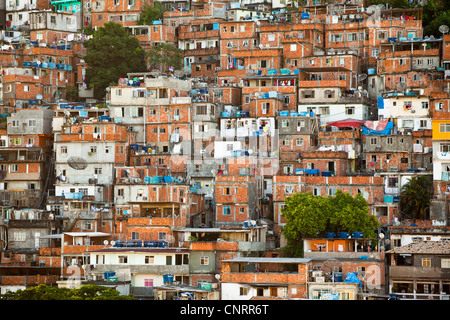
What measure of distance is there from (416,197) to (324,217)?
20.1 ft

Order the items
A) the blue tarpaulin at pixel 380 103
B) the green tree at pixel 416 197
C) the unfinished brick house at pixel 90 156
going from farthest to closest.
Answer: the blue tarpaulin at pixel 380 103
the unfinished brick house at pixel 90 156
the green tree at pixel 416 197

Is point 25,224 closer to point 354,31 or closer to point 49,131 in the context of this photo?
point 49,131

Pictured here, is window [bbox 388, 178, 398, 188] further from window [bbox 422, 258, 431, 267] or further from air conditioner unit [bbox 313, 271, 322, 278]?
air conditioner unit [bbox 313, 271, 322, 278]

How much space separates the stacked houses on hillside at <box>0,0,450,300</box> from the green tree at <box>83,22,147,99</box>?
4.70 feet

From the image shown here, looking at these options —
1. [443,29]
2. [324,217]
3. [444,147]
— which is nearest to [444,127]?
[444,147]

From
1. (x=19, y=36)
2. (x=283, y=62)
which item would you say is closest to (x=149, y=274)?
(x=283, y=62)

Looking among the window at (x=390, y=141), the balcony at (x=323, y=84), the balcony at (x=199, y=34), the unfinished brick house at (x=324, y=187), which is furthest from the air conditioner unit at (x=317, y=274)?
the balcony at (x=199, y=34)

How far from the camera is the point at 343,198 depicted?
1559 inches

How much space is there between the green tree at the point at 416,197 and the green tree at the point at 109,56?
21.4m

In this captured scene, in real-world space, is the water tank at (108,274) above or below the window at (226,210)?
below

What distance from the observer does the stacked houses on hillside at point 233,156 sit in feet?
121

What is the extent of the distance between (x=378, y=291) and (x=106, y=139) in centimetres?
1845

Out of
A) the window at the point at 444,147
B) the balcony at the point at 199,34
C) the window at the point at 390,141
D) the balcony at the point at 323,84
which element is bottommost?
the window at the point at 444,147

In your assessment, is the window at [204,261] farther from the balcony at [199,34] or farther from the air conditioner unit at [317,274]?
the balcony at [199,34]
